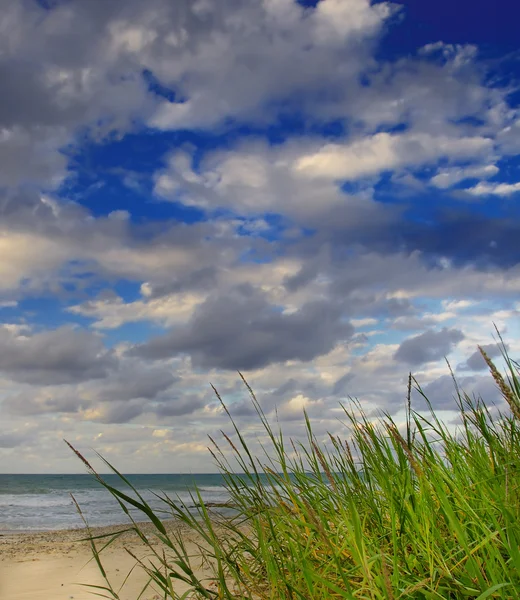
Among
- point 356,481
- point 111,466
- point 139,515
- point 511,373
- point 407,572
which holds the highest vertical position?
point 511,373

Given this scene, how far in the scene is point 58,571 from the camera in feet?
28.9

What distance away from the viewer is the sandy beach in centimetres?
711

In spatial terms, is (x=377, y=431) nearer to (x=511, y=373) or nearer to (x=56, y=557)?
→ (x=511, y=373)

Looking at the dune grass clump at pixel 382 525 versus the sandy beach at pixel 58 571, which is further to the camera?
the sandy beach at pixel 58 571

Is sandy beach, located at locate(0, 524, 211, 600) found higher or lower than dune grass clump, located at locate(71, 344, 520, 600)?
lower

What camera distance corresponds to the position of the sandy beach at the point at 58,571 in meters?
7.11

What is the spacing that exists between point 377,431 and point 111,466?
82.7 inches

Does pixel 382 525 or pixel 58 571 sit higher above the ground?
pixel 382 525

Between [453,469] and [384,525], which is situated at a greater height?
[453,469]

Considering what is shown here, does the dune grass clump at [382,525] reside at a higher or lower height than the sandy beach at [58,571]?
higher

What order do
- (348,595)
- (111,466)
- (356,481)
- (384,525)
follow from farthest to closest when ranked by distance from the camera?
(356,481) < (384,525) < (111,466) < (348,595)

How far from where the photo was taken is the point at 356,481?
3836mm

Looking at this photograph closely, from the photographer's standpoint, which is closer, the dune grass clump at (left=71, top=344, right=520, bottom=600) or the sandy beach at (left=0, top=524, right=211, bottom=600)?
the dune grass clump at (left=71, top=344, right=520, bottom=600)

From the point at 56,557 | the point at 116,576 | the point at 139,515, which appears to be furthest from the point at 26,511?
the point at 116,576
